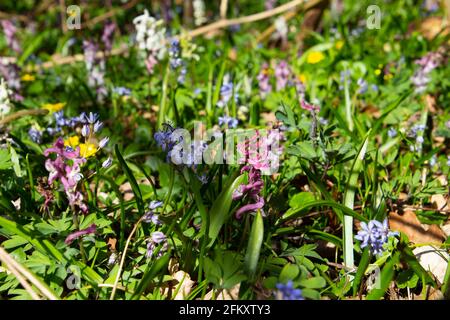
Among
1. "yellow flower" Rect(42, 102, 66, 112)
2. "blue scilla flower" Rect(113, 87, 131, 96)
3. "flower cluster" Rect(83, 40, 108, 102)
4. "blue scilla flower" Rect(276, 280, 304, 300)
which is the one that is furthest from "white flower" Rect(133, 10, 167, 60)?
"blue scilla flower" Rect(276, 280, 304, 300)

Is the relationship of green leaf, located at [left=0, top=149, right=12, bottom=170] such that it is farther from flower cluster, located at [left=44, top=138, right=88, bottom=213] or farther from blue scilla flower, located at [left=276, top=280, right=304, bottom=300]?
blue scilla flower, located at [left=276, top=280, right=304, bottom=300]

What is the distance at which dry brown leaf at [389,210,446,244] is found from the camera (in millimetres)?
2359

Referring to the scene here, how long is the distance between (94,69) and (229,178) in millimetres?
1839

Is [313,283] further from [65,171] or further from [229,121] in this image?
[229,121]

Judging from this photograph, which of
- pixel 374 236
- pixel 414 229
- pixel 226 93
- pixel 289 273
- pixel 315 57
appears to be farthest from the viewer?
pixel 315 57

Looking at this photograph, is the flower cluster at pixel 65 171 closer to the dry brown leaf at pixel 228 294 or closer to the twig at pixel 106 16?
the dry brown leaf at pixel 228 294

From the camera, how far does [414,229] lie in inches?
94.3

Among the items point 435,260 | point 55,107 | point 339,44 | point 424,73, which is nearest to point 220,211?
point 435,260

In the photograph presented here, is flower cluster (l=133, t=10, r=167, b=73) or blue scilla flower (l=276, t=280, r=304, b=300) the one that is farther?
flower cluster (l=133, t=10, r=167, b=73)

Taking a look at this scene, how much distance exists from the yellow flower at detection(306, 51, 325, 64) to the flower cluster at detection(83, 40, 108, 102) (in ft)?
5.17

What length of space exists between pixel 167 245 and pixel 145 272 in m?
0.15

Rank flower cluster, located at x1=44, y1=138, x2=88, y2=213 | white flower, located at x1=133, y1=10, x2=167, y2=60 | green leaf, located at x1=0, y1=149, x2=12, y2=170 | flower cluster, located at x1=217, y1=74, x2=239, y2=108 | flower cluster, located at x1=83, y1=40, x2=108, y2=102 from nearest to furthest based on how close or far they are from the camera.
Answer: flower cluster, located at x1=44, y1=138, x2=88, y2=213 → green leaf, located at x1=0, y1=149, x2=12, y2=170 → flower cluster, located at x1=217, y1=74, x2=239, y2=108 → white flower, located at x1=133, y1=10, x2=167, y2=60 → flower cluster, located at x1=83, y1=40, x2=108, y2=102

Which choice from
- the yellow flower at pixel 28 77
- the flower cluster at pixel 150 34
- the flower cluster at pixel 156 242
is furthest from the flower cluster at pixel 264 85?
the flower cluster at pixel 156 242
